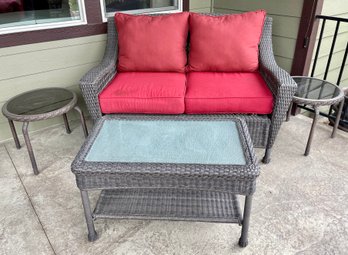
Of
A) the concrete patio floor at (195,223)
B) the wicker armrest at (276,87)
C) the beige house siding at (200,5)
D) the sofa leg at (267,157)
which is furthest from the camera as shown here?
the beige house siding at (200,5)

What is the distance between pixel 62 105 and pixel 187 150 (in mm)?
1130

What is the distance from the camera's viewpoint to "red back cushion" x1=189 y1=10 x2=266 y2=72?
2.38 meters

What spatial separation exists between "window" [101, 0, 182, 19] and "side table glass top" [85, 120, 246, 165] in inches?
52.3

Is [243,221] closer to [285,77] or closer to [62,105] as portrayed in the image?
[285,77]

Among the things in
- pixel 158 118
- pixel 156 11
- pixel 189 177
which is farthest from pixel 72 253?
pixel 156 11

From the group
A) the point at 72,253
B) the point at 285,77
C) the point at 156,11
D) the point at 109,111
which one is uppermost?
the point at 156,11

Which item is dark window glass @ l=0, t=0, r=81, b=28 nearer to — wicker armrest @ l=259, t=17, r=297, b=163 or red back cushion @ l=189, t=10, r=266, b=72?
red back cushion @ l=189, t=10, r=266, b=72

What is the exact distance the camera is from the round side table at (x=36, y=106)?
204cm

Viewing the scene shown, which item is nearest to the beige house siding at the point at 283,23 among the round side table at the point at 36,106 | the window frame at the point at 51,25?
the window frame at the point at 51,25

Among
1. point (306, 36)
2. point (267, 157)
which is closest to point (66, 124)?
point (267, 157)

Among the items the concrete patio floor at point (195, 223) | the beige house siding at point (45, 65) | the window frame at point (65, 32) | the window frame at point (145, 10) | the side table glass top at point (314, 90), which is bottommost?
the concrete patio floor at point (195, 223)

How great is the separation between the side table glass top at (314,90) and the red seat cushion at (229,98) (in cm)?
29

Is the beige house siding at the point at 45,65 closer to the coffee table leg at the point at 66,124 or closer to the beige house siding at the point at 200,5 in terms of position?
the coffee table leg at the point at 66,124

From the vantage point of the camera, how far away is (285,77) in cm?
205
